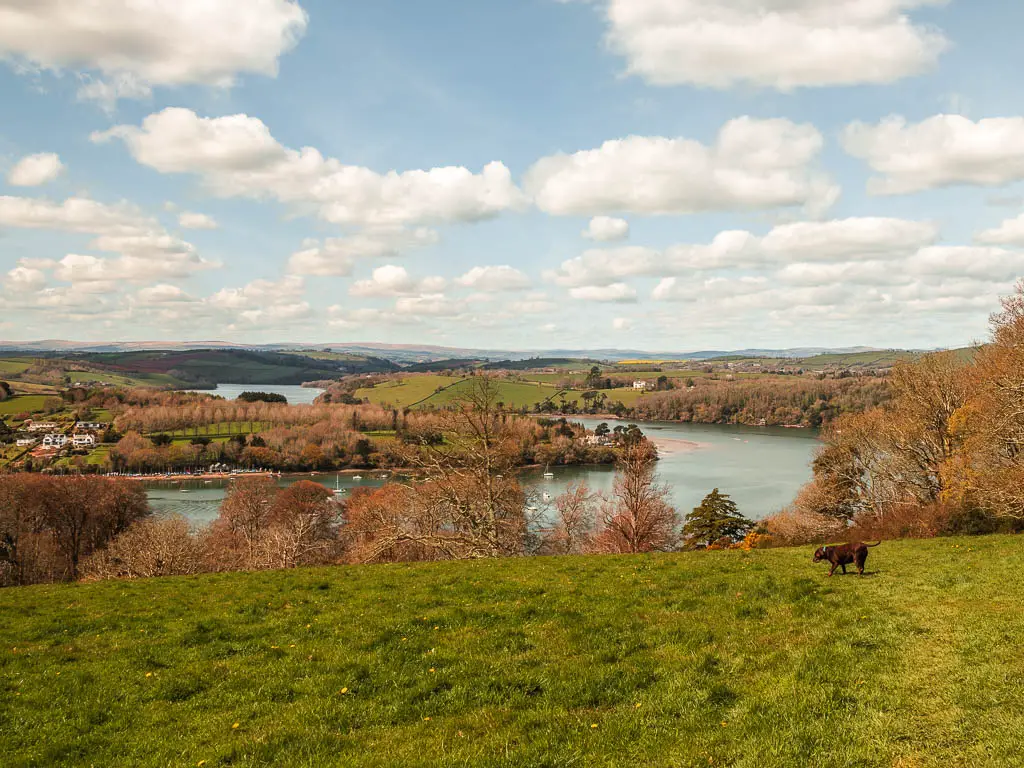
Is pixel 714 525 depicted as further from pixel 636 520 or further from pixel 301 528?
pixel 301 528

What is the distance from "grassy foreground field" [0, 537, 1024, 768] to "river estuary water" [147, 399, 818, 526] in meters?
46.0

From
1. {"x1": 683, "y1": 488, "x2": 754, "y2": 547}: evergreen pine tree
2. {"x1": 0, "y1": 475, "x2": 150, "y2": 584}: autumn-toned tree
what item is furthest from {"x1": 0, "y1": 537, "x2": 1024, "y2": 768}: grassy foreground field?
{"x1": 0, "y1": 475, "x2": 150, "y2": 584}: autumn-toned tree

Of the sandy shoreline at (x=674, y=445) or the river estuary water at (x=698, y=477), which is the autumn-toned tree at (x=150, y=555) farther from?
the sandy shoreline at (x=674, y=445)

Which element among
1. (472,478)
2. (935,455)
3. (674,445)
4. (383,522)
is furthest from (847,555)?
(674,445)

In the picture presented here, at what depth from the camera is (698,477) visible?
91.8 m

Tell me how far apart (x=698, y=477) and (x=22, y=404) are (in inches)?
6454

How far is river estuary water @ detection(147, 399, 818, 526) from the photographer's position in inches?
3019

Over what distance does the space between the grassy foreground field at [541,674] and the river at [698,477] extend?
170 ft

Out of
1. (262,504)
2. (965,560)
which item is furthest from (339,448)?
(965,560)

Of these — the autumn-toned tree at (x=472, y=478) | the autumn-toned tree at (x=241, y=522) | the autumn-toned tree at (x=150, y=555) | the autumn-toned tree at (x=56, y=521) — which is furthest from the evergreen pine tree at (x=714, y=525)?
the autumn-toned tree at (x=56, y=521)

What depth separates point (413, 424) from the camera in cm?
14012

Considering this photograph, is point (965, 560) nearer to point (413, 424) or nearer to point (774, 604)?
point (774, 604)

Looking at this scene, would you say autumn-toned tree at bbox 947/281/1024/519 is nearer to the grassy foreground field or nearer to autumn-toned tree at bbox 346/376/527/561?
the grassy foreground field

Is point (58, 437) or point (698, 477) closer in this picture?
Result: point (698, 477)
